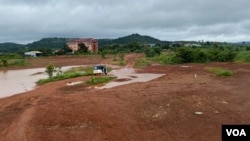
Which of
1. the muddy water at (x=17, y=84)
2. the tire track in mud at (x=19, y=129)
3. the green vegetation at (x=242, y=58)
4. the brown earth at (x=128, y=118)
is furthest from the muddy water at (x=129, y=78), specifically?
the green vegetation at (x=242, y=58)

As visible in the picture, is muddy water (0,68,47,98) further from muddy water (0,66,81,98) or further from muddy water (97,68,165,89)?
muddy water (97,68,165,89)

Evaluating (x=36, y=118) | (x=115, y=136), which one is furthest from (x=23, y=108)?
(x=115, y=136)

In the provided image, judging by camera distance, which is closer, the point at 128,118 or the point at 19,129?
the point at 19,129

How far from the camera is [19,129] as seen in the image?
32.3ft

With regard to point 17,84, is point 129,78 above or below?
above

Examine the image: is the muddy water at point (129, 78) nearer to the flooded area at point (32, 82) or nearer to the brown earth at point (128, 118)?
the flooded area at point (32, 82)

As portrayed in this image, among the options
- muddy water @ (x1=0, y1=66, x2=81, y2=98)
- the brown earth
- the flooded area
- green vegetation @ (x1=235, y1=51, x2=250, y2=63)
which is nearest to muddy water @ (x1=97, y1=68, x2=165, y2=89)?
the flooded area

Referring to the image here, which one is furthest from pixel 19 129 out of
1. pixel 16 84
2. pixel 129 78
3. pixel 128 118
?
pixel 16 84

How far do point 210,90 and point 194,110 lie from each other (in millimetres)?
5692

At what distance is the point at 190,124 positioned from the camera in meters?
10.1

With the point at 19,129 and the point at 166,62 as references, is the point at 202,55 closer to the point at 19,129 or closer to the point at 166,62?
the point at 166,62

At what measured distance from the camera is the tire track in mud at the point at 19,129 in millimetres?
8922

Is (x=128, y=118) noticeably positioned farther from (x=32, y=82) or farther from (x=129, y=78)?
(x=32, y=82)

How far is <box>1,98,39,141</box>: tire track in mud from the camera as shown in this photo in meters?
8.92
